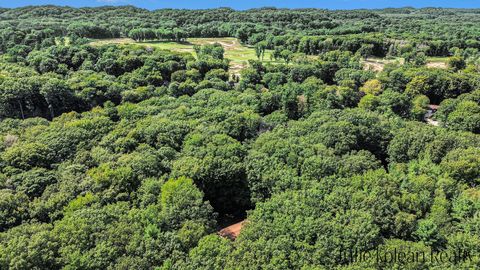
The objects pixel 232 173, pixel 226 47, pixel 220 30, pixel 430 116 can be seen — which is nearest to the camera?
pixel 232 173

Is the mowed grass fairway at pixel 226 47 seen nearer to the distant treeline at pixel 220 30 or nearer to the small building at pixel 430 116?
the distant treeline at pixel 220 30

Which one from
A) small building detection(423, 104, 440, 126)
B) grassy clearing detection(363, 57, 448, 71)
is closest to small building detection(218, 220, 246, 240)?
small building detection(423, 104, 440, 126)

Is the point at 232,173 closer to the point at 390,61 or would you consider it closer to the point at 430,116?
the point at 430,116

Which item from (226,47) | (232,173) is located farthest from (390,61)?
(232,173)

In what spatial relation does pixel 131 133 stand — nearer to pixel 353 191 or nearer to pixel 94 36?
pixel 353 191

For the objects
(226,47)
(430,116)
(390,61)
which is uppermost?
(226,47)

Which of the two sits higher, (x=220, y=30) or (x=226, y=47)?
(x=220, y=30)

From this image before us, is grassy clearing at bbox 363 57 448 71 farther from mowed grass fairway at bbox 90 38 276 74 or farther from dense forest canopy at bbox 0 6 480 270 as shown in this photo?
dense forest canopy at bbox 0 6 480 270

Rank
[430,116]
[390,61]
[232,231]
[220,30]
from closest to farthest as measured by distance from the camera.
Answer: [232,231]
[430,116]
[390,61]
[220,30]
